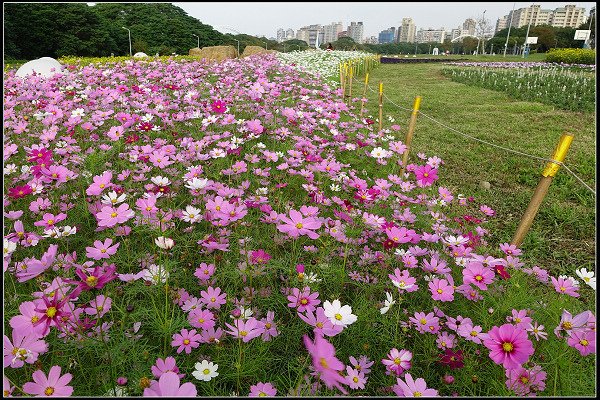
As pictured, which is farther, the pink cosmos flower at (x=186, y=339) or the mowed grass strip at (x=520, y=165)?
the mowed grass strip at (x=520, y=165)

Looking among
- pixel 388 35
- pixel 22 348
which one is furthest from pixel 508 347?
pixel 388 35

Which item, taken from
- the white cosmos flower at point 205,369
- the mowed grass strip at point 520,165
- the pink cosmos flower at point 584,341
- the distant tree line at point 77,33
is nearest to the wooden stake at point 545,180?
the mowed grass strip at point 520,165

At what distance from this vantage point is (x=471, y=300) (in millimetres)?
1491

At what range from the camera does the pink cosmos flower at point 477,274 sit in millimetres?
1255

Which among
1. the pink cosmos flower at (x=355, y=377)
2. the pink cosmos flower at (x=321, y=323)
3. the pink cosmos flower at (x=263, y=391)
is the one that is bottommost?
the pink cosmos flower at (x=355, y=377)

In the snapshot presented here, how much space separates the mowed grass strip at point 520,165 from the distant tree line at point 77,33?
15.5m

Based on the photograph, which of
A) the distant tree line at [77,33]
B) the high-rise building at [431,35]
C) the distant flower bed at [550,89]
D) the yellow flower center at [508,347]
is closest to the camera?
the yellow flower center at [508,347]

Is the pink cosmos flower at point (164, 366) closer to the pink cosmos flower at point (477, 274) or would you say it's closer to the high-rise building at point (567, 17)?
the pink cosmos flower at point (477, 274)

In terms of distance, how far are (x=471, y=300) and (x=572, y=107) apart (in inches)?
324

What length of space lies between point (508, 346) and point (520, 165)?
3.86 metres

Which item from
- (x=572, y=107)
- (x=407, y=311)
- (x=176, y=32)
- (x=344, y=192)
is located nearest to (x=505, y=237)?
(x=344, y=192)

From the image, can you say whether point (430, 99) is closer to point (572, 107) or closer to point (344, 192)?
point (572, 107)

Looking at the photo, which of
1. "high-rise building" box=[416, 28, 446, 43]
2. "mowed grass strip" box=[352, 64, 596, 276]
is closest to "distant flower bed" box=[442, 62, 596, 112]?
"mowed grass strip" box=[352, 64, 596, 276]

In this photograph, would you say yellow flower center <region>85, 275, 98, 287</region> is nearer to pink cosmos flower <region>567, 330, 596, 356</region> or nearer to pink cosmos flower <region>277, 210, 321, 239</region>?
pink cosmos flower <region>277, 210, 321, 239</region>
